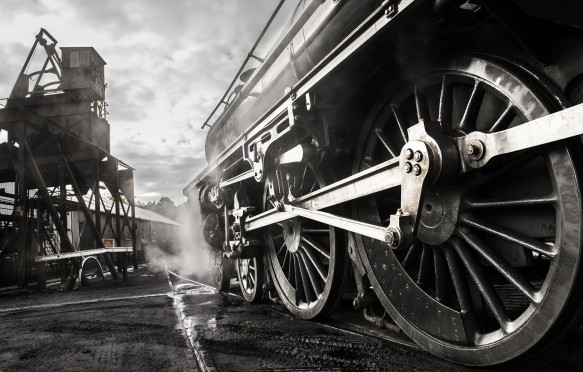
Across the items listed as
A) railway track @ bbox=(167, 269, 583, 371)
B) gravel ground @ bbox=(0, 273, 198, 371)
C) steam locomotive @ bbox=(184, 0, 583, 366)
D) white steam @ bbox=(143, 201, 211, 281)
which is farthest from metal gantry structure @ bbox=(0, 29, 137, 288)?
steam locomotive @ bbox=(184, 0, 583, 366)

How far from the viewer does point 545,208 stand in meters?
1.75

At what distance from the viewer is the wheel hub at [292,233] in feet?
11.6

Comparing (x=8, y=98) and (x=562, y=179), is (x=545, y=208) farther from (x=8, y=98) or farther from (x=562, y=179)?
(x=8, y=98)

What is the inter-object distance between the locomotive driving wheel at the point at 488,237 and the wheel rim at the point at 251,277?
2.14m

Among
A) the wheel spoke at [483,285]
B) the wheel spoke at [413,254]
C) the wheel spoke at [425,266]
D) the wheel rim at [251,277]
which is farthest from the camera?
the wheel rim at [251,277]

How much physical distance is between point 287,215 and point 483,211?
1649 millimetres

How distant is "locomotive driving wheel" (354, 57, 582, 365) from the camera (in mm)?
1532

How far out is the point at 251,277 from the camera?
470cm

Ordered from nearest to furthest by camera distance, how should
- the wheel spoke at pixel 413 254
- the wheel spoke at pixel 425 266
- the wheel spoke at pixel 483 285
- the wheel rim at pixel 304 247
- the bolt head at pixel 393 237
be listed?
the wheel spoke at pixel 483 285
the bolt head at pixel 393 237
the wheel spoke at pixel 425 266
the wheel spoke at pixel 413 254
the wheel rim at pixel 304 247

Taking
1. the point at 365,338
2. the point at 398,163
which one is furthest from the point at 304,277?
the point at 398,163

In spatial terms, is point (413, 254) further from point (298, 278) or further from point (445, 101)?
point (298, 278)

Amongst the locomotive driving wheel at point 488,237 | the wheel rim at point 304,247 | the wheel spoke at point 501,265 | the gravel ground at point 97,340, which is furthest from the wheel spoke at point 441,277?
the gravel ground at point 97,340

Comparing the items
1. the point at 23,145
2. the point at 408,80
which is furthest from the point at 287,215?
the point at 23,145

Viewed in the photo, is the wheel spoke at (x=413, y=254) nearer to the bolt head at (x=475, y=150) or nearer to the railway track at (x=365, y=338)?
the railway track at (x=365, y=338)
